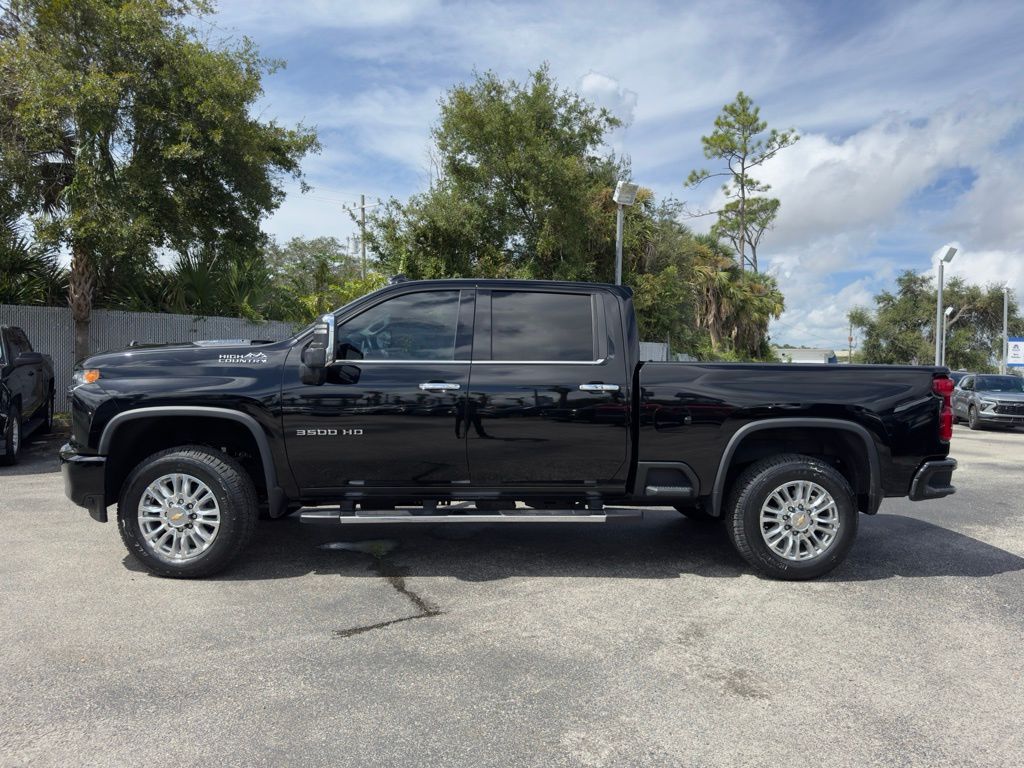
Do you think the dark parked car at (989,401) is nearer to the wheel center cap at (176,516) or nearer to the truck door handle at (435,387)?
the truck door handle at (435,387)

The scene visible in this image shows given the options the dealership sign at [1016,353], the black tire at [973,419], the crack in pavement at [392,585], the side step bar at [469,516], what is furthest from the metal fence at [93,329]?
the dealership sign at [1016,353]

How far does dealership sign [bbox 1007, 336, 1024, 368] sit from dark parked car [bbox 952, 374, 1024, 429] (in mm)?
17161

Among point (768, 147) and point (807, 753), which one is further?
point (768, 147)

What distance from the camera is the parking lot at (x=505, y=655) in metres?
3.01

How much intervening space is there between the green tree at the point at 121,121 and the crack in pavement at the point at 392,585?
341 inches

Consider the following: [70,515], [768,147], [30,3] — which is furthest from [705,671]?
[768,147]

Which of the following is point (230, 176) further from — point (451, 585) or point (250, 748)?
point (250, 748)

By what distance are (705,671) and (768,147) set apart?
3690cm

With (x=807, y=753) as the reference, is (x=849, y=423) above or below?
above

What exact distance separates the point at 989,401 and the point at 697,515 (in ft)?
53.0

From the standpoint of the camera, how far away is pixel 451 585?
4945 mm

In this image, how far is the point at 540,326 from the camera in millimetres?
5223

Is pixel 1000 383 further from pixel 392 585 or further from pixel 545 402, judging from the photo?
pixel 392 585

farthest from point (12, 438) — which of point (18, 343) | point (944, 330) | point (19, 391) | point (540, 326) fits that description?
point (944, 330)
